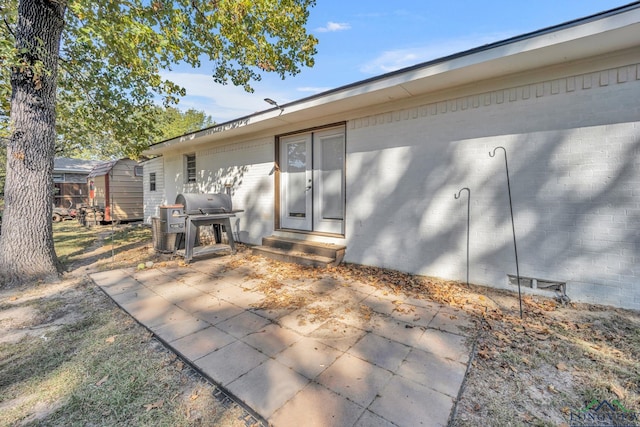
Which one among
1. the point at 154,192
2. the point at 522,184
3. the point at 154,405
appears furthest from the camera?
the point at 154,192

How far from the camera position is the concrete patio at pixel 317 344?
5.38ft

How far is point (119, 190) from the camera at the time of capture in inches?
469

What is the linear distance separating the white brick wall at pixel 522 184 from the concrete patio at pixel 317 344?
3.62 feet

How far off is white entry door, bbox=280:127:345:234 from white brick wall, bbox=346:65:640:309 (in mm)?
714

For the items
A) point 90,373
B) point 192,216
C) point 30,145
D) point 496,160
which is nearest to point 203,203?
point 192,216

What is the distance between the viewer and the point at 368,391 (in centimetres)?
176

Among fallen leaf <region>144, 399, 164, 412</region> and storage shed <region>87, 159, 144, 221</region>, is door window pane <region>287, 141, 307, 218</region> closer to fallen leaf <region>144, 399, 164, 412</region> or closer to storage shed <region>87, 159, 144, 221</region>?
fallen leaf <region>144, 399, 164, 412</region>

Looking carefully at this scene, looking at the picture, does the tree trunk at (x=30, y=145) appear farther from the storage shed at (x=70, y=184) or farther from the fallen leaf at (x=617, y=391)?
the storage shed at (x=70, y=184)

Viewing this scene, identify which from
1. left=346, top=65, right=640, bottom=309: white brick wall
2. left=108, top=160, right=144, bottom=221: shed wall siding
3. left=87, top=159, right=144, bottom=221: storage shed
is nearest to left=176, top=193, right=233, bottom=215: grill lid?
left=346, top=65, right=640, bottom=309: white brick wall

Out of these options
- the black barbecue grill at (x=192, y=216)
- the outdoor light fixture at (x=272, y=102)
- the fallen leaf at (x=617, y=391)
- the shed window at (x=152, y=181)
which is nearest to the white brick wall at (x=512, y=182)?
the outdoor light fixture at (x=272, y=102)

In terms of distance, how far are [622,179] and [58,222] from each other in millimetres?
18076

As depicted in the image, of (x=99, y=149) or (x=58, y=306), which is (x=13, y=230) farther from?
(x=99, y=149)

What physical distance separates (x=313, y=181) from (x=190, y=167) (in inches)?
203

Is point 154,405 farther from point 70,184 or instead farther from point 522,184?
point 70,184
